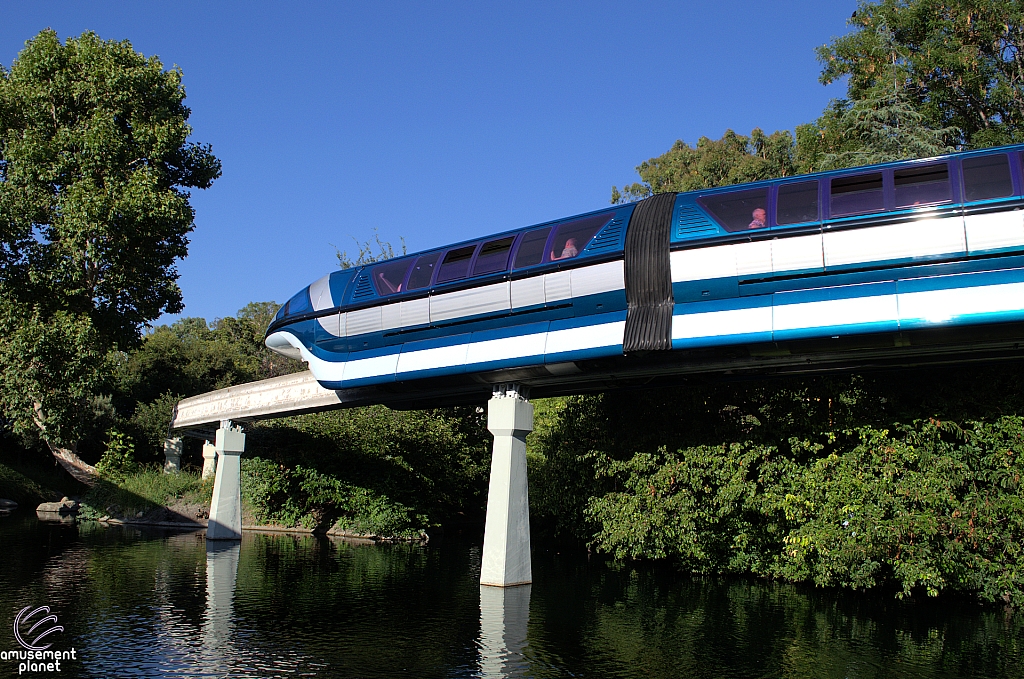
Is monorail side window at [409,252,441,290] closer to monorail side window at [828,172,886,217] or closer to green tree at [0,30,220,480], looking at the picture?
monorail side window at [828,172,886,217]

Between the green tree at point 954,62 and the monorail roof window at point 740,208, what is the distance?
2260 centimetres

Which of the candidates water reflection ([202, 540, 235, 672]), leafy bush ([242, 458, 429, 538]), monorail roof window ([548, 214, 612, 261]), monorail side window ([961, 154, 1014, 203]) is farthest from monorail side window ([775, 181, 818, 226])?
leafy bush ([242, 458, 429, 538])

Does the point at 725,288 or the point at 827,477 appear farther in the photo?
the point at 827,477

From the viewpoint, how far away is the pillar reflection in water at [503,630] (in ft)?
40.4

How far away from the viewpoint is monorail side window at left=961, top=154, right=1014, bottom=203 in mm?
13680

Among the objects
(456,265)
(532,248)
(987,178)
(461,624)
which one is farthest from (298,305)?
Result: (987,178)

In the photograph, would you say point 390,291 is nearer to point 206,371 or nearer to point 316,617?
point 316,617

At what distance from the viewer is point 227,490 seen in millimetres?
30016

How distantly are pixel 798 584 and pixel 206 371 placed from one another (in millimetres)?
44129

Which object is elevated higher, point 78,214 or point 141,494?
point 78,214

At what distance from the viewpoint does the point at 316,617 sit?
15.9 m

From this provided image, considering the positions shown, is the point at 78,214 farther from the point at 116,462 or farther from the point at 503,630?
the point at 503,630

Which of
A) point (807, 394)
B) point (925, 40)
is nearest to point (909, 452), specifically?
point (807, 394)

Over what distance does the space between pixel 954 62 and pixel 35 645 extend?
128ft
